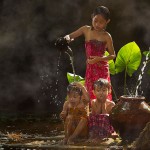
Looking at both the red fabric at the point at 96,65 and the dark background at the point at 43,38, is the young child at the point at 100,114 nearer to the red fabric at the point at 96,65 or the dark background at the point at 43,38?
the red fabric at the point at 96,65

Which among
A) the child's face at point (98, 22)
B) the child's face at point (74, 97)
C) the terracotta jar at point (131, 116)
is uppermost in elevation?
the child's face at point (98, 22)

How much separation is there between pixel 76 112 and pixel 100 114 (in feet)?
0.90

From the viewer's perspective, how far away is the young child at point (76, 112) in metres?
5.62

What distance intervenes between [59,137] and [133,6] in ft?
15.9

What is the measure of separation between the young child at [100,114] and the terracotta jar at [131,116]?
0.31 m

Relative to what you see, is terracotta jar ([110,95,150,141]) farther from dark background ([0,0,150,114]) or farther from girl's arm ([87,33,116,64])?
dark background ([0,0,150,114])

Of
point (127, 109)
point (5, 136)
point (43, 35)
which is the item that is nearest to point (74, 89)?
point (127, 109)

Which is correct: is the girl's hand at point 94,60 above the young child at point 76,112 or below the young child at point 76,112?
above

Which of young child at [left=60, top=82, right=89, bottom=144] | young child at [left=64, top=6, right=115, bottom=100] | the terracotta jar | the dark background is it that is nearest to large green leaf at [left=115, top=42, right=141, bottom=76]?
young child at [left=64, top=6, right=115, bottom=100]

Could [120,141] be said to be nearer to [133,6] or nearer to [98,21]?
[98,21]

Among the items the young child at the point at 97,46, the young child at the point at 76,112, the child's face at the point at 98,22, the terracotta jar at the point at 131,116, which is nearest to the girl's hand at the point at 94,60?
the young child at the point at 97,46

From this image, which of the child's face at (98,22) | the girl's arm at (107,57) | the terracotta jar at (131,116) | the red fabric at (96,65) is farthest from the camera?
the red fabric at (96,65)

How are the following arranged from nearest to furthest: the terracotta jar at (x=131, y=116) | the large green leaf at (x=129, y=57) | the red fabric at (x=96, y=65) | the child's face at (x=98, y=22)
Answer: the terracotta jar at (x=131, y=116) < the child's face at (x=98, y=22) < the red fabric at (x=96, y=65) < the large green leaf at (x=129, y=57)

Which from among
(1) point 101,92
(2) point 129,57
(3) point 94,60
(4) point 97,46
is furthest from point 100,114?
(2) point 129,57
